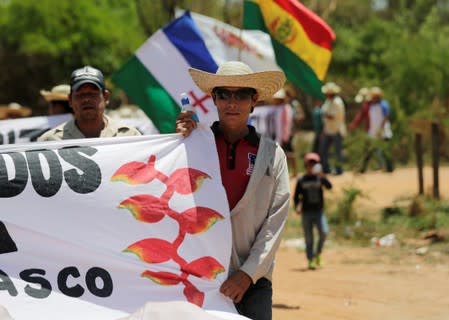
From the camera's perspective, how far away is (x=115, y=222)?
554cm

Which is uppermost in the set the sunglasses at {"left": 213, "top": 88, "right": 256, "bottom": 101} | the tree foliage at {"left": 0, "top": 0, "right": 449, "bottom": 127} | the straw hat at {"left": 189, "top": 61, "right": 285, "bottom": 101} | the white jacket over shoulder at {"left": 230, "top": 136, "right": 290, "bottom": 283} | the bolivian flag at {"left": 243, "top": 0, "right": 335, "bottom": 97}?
the tree foliage at {"left": 0, "top": 0, "right": 449, "bottom": 127}

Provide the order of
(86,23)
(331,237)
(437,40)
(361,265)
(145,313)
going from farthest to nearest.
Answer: (86,23) → (437,40) → (331,237) → (361,265) → (145,313)

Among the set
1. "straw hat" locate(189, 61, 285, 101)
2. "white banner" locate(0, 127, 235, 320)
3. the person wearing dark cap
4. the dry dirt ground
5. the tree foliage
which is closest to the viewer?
"white banner" locate(0, 127, 235, 320)

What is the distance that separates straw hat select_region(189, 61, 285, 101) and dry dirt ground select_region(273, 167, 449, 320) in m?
3.77

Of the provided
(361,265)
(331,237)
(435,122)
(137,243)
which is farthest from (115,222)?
(435,122)

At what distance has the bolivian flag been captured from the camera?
36.3ft

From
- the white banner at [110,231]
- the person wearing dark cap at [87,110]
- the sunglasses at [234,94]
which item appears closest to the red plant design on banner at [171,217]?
the white banner at [110,231]

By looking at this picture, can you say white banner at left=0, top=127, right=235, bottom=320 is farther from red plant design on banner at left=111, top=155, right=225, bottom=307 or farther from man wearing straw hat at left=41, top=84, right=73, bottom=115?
man wearing straw hat at left=41, top=84, right=73, bottom=115

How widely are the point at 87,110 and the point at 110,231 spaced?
167cm

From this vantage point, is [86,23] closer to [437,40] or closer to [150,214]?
[437,40]

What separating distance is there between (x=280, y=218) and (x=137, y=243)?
29.5 inches

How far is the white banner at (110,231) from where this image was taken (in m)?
5.35

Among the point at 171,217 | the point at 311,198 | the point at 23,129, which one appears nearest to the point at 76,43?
the point at 23,129

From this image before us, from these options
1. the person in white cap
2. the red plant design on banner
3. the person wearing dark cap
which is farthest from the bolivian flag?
the person in white cap
